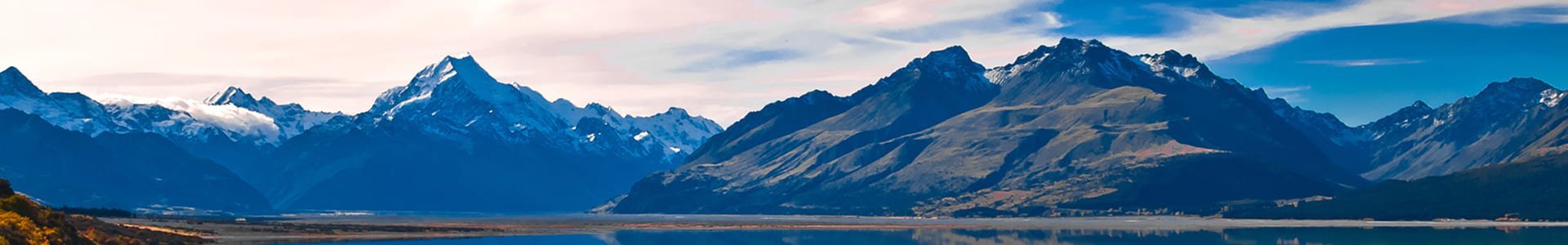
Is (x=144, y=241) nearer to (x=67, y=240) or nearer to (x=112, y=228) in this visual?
(x=112, y=228)

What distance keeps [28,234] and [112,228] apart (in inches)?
3125

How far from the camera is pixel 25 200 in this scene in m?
126

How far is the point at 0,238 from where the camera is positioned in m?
100

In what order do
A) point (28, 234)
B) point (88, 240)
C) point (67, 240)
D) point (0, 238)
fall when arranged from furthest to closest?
1. point (88, 240)
2. point (67, 240)
3. point (28, 234)
4. point (0, 238)

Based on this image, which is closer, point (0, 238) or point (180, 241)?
point (0, 238)

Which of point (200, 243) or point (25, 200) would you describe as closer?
point (25, 200)

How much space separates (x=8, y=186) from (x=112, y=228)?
168 ft

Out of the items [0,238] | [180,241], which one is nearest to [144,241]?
[180,241]

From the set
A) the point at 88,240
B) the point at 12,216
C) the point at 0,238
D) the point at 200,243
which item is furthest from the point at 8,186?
the point at 200,243

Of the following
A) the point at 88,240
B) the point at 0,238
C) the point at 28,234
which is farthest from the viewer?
the point at 88,240

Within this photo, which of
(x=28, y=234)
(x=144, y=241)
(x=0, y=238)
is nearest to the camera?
(x=0, y=238)

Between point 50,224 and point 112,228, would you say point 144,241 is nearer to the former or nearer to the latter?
point 112,228

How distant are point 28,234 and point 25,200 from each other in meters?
16.2

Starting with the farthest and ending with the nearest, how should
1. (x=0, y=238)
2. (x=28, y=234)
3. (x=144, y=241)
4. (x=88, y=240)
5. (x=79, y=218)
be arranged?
(x=79, y=218), (x=144, y=241), (x=88, y=240), (x=28, y=234), (x=0, y=238)
